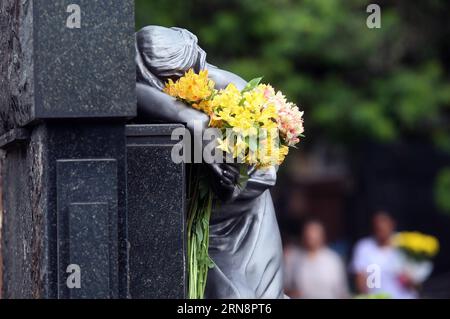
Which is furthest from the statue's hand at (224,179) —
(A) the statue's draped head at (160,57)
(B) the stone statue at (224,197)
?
(A) the statue's draped head at (160,57)

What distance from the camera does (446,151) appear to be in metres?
19.1

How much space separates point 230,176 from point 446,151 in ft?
41.7

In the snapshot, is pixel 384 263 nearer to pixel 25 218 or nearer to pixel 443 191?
pixel 443 191

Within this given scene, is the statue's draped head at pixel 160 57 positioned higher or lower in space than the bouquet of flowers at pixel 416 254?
higher

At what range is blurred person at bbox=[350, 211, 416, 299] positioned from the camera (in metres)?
13.9

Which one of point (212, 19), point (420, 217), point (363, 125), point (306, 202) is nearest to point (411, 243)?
point (363, 125)

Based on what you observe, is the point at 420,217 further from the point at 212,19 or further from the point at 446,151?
the point at 212,19

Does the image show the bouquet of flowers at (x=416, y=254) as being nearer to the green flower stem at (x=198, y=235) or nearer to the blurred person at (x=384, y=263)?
the blurred person at (x=384, y=263)

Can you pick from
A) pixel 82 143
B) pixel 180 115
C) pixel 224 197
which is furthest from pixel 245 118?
pixel 82 143

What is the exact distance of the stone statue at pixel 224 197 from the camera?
6.80 metres

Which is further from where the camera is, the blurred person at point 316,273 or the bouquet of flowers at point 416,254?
the blurred person at point 316,273

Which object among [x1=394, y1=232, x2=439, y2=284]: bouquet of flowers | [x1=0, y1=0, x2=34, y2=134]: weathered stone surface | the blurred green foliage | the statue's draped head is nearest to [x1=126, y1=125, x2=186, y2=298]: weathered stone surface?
the statue's draped head

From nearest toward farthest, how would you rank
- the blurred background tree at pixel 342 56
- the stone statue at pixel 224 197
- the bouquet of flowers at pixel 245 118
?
1. the bouquet of flowers at pixel 245 118
2. the stone statue at pixel 224 197
3. the blurred background tree at pixel 342 56

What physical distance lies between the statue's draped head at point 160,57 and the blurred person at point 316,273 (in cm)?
785
